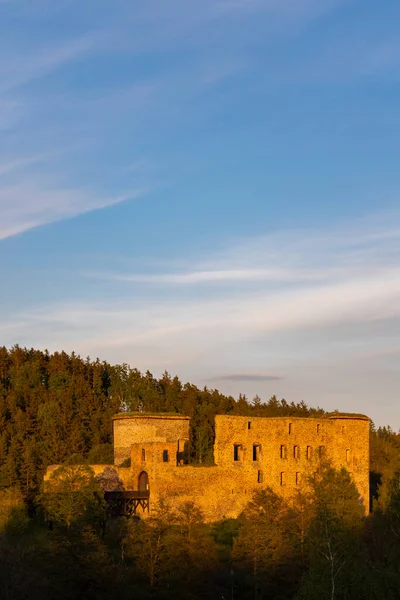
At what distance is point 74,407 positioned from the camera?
7700 cm

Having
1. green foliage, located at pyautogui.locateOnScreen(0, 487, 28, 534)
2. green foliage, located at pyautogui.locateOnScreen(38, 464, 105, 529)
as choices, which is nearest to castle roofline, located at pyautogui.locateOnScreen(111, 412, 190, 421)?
green foliage, located at pyautogui.locateOnScreen(38, 464, 105, 529)

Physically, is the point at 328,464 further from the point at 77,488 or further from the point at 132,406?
the point at 132,406

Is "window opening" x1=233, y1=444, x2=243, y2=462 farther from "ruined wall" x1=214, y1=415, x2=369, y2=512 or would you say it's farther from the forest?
the forest

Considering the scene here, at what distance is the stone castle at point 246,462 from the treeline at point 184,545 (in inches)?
48.4

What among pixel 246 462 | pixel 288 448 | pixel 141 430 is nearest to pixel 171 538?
pixel 246 462

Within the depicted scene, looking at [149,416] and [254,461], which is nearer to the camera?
[254,461]

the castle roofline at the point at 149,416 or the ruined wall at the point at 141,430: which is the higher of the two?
the castle roofline at the point at 149,416

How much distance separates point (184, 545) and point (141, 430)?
1648cm

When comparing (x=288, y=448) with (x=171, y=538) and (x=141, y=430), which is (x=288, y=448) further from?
(x=171, y=538)

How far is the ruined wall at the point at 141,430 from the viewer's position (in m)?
61.6

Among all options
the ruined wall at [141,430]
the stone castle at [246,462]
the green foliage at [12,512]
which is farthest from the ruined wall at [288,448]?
the green foliage at [12,512]

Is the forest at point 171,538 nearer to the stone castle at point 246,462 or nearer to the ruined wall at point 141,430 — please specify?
the stone castle at point 246,462

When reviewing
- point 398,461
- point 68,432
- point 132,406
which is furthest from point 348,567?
point 132,406

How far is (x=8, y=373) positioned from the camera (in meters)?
86.8
